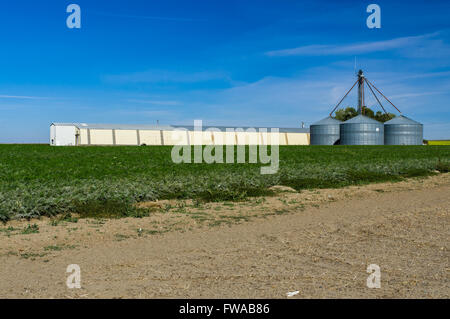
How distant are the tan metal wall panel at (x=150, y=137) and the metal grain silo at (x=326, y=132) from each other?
28.9m

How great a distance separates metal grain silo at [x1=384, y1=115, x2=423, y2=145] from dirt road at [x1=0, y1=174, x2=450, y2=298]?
218ft

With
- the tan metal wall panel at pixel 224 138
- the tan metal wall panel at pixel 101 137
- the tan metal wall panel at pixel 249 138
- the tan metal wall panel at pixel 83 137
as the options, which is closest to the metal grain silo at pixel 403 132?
the tan metal wall panel at pixel 249 138

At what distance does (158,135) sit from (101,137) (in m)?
10.6

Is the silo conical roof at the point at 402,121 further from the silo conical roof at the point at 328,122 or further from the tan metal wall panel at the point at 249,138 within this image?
the tan metal wall panel at the point at 249,138

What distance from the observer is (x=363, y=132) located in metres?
70.2

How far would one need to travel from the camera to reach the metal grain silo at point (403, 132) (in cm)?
7206

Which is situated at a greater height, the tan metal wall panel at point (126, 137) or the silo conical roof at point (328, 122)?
the silo conical roof at point (328, 122)

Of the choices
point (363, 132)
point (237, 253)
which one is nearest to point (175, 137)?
point (363, 132)

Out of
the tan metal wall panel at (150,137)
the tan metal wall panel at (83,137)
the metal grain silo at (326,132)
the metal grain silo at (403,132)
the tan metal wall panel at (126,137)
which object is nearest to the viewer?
the tan metal wall panel at (83,137)

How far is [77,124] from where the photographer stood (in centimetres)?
7219

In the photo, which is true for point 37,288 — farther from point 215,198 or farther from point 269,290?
point 215,198

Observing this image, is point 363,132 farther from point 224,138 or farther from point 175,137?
point 175,137
